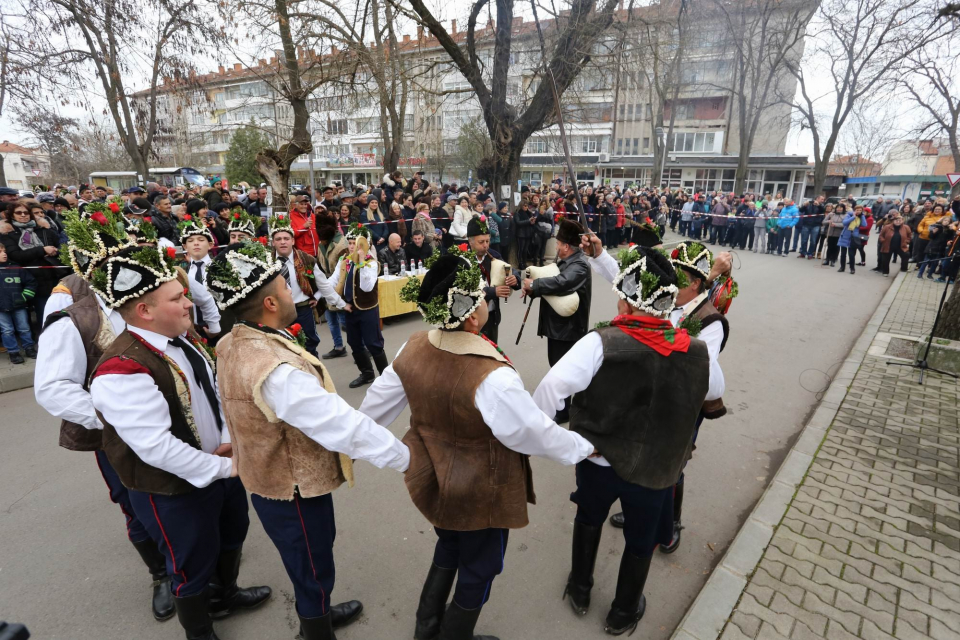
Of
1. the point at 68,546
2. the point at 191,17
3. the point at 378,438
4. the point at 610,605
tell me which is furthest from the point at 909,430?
the point at 191,17

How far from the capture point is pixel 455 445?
220cm

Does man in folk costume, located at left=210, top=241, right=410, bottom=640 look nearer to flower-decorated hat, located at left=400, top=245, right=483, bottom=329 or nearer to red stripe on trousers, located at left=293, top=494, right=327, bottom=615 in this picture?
red stripe on trousers, located at left=293, top=494, right=327, bottom=615

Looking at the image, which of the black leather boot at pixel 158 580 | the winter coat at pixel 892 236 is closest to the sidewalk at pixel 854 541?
the black leather boot at pixel 158 580

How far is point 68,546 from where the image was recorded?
3.42m

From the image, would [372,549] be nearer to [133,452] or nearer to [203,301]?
[133,452]

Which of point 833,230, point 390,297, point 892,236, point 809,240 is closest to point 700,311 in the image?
point 390,297

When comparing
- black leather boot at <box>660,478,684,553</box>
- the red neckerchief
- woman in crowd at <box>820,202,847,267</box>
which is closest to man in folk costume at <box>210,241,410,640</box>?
the red neckerchief

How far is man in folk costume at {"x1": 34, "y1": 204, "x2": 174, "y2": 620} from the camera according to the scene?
2.45 meters

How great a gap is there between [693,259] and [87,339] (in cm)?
351

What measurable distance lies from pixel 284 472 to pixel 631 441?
1.59 meters

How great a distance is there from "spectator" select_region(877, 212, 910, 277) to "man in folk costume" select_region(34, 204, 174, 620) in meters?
17.3

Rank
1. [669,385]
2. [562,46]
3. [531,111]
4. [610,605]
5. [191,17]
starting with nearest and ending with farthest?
1. [669,385]
2. [610,605]
3. [562,46]
4. [531,111]
5. [191,17]

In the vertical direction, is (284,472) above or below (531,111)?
below

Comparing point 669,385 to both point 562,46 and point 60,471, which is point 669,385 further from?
point 562,46
